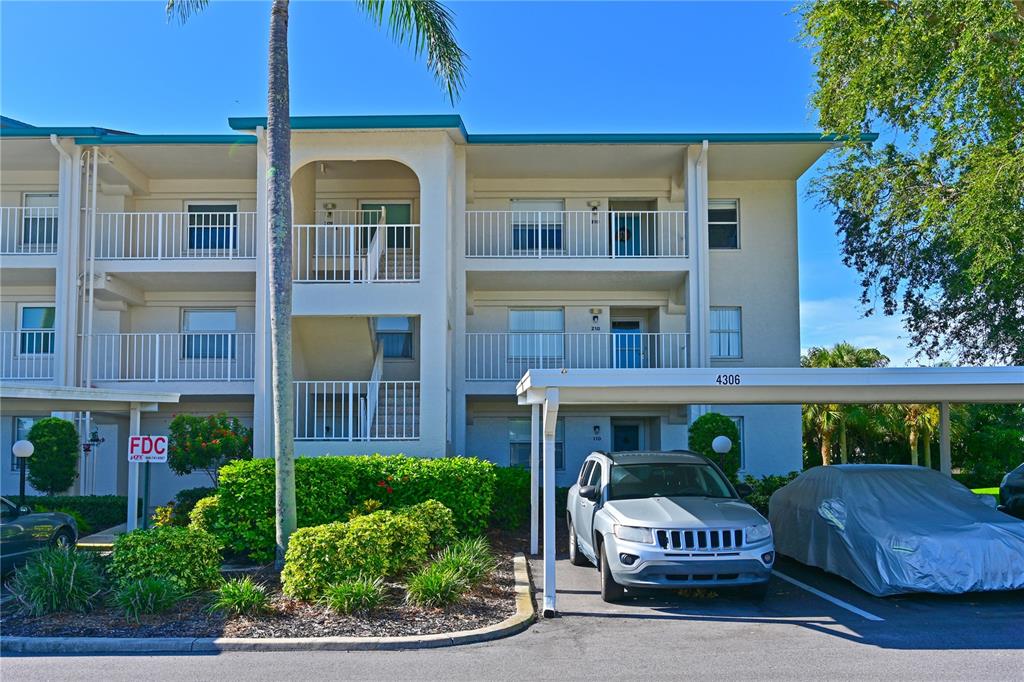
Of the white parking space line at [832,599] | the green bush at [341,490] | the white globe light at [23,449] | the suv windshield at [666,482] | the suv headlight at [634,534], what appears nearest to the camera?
the white parking space line at [832,599]

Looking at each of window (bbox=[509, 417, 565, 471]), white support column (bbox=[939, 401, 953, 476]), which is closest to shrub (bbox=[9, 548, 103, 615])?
window (bbox=[509, 417, 565, 471])

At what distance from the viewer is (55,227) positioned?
20.0 meters

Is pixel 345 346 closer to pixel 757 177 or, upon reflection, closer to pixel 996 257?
pixel 757 177

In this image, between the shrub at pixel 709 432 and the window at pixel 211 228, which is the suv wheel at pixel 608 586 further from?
the window at pixel 211 228

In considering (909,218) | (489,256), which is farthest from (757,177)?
(489,256)

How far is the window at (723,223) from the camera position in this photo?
20.8m

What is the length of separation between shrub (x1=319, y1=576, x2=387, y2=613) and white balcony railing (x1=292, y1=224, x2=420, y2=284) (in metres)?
8.79

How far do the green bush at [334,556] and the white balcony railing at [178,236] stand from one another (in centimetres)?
968

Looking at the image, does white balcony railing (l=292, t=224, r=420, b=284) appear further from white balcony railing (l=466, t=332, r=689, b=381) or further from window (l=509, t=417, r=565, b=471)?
window (l=509, t=417, r=565, b=471)

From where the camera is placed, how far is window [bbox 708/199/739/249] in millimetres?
20844

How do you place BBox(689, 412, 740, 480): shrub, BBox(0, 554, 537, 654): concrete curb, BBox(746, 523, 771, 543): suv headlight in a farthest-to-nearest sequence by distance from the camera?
BBox(689, 412, 740, 480): shrub
BBox(746, 523, 771, 543): suv headlight
BBox(0, 554, 537, 654): concrete curb

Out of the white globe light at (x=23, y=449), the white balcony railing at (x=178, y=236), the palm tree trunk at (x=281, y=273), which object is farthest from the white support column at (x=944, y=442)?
the white globe light at (x=23, y=449)

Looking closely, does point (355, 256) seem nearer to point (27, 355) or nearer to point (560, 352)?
point (560, 352)

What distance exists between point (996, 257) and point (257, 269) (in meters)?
12.8
